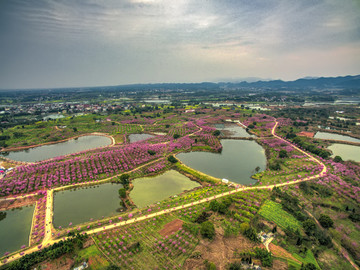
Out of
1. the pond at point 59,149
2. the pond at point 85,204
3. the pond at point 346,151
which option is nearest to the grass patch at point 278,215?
the pond at point 85,204

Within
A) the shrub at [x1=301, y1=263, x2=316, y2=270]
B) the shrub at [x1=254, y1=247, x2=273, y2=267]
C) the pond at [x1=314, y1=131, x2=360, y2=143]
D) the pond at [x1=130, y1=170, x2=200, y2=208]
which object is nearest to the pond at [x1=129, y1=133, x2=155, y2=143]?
the pond at [x1=130, y1=170, x2=200, y2=208]

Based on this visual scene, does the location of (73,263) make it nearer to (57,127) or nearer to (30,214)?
(30,214)

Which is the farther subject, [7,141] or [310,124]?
[310,124]

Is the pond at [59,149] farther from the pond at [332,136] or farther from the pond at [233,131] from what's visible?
the pond at [332,136]

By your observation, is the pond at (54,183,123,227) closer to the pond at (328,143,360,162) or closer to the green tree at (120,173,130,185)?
the green tree at (120,173,130,185)

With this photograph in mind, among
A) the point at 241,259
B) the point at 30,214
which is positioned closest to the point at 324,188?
the point at 241,259

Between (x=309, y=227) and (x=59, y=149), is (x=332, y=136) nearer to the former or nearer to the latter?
(x=309, y=227)

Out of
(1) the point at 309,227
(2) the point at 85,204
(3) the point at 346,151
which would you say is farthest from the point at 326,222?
(3) the point at 346,151
